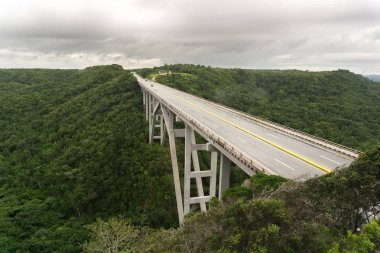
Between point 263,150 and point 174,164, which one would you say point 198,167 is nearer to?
point 174,164

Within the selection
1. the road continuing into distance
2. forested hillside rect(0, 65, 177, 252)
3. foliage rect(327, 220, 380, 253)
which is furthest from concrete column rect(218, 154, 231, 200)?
forested hillside rect(0, 65, 177, 252)

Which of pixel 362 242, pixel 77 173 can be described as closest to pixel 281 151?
pixel 362 242

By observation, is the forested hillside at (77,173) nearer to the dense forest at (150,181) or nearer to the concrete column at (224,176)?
the dense forest at (150,181)

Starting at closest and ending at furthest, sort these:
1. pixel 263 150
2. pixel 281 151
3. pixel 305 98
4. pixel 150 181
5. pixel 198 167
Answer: pixel 263 150, pixel 281 151, pixel 198 167, pixel 150 181, pixel 305 98

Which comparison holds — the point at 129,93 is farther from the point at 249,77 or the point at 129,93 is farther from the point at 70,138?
the point at 249,77

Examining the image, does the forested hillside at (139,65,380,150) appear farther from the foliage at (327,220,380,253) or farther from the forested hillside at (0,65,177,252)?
the foliage at (327,220,380,253)
